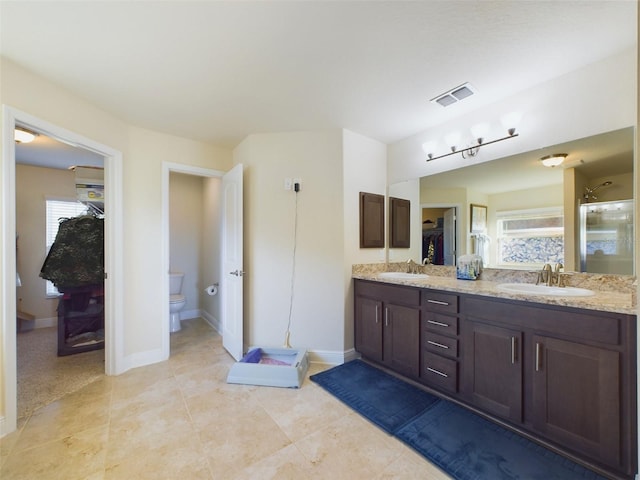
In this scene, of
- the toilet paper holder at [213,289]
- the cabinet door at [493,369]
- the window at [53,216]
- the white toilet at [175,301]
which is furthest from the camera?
the window at [53,216]

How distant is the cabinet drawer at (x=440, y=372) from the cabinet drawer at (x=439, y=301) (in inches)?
14.2

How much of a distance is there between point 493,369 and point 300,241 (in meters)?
1.88

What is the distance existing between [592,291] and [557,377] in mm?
678

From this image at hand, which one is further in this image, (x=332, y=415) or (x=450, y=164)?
(x=450, y=164)

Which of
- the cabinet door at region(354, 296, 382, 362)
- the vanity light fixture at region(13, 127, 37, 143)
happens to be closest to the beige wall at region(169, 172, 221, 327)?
the vanity light fixture at region(13, 127, 37, 143)

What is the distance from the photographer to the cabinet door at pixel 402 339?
7.19ft

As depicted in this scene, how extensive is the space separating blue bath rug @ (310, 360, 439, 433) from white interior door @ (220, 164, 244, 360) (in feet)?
3.17

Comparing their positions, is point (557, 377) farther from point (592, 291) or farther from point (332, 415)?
point (332, 415)

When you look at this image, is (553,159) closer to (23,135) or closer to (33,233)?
(23,135)

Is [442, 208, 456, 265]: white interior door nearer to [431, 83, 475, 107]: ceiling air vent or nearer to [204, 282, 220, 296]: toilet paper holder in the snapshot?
[431, 83, 475, 107]: ceiling air vent

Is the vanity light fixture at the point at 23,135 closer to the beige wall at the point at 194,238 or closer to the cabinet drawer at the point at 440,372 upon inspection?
the beige wall at the point at 194,238

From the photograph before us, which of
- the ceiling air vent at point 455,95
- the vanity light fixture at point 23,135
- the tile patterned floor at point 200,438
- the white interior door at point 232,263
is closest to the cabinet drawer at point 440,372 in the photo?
the tile patterned floor at point 200,438

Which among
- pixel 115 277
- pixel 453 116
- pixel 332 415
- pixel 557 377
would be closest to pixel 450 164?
pixel 453 116

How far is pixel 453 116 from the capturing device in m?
2.44
